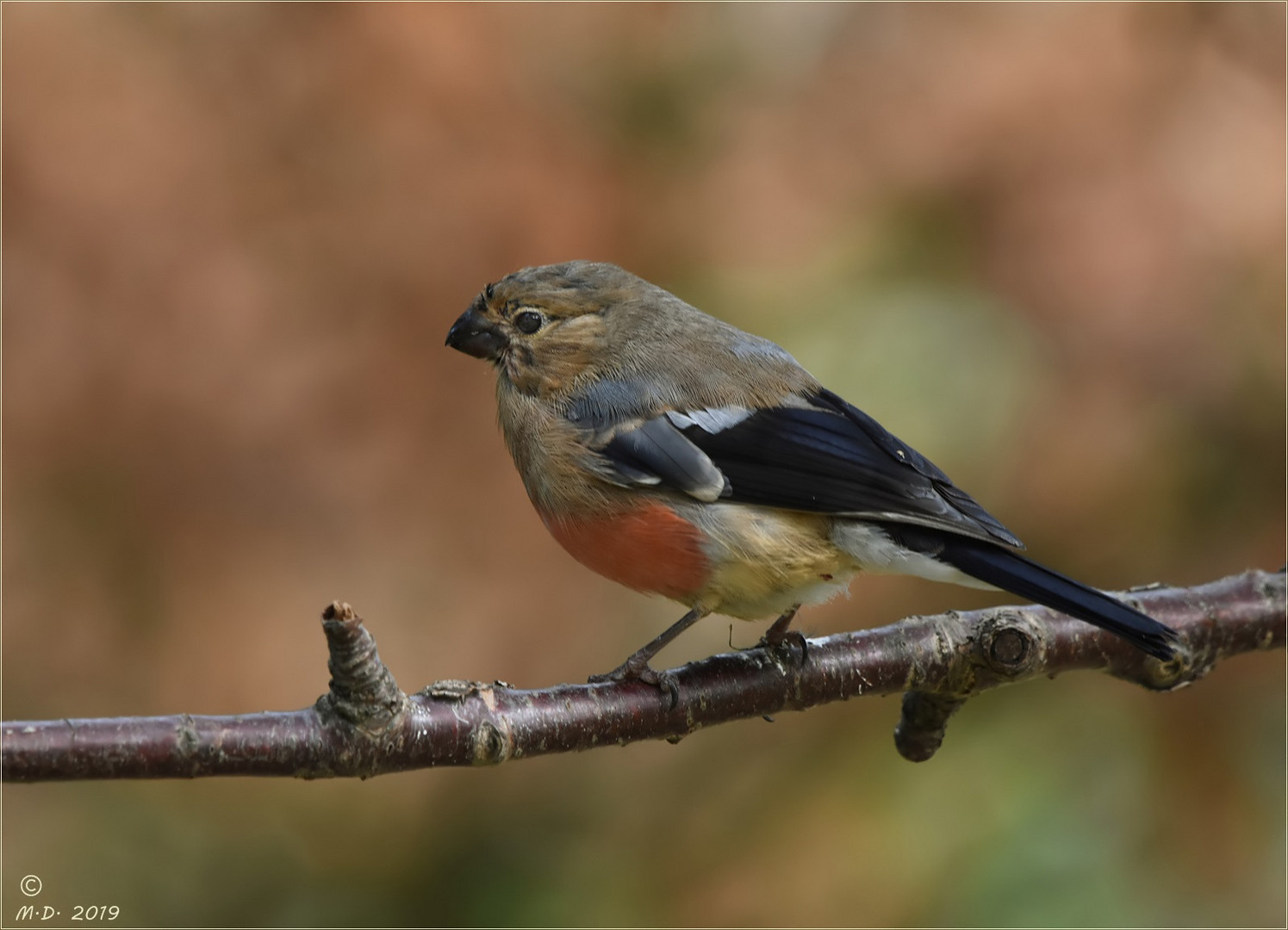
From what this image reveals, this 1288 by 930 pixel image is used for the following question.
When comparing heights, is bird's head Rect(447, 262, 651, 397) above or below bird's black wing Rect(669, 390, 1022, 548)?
above

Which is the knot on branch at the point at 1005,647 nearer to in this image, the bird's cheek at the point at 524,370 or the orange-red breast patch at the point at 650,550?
the orange-red breast patch at the point at 650,550

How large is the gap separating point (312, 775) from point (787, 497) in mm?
1439

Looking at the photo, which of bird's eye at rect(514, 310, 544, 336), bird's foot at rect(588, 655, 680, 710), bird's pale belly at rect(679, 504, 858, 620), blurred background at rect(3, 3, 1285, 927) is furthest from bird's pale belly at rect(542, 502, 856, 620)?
blurred background at rect(3, 3, 1285, 927)

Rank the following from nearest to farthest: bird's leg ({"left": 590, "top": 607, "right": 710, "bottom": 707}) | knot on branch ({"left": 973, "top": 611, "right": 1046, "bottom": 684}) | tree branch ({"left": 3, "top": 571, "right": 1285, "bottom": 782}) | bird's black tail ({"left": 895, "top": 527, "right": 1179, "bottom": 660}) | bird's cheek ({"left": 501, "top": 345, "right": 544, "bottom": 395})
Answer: tree branch ({"left": 3, "top": 571, "right": 1285, "bottom": 782})
bird's black tail ({"left": 895, "top": 527, "right": 1179, "bottom": 660})
bird's leg ({"left": 590, "top": 607, "right": 710, "bottom": 707})
knot on branch ({"left": 973, "top": 611, "right": 1046, "bottom": 684})
bird's cheek ({"left": 501, "top": 345, "right": 544, "bottom": 395})

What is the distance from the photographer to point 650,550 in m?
3.28

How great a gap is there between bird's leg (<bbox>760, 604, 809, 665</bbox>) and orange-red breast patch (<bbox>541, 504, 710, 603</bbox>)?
26 centimetres

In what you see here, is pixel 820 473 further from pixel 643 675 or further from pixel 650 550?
pixel 643 675

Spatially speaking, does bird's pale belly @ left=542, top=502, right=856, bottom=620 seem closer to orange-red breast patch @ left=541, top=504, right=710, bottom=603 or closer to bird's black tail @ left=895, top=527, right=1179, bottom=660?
orange-red breast patch @ left=541, top=504, right=710, bottom=603

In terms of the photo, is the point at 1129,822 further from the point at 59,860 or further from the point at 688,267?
the point at 59,860

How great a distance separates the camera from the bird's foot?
3.08m

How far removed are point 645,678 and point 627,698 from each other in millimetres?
80

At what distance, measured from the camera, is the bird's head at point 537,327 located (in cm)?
381

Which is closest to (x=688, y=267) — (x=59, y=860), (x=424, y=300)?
(x=424, y=300)

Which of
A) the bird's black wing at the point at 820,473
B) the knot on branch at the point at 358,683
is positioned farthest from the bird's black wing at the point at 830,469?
the knot on branch at the point at 358,683
